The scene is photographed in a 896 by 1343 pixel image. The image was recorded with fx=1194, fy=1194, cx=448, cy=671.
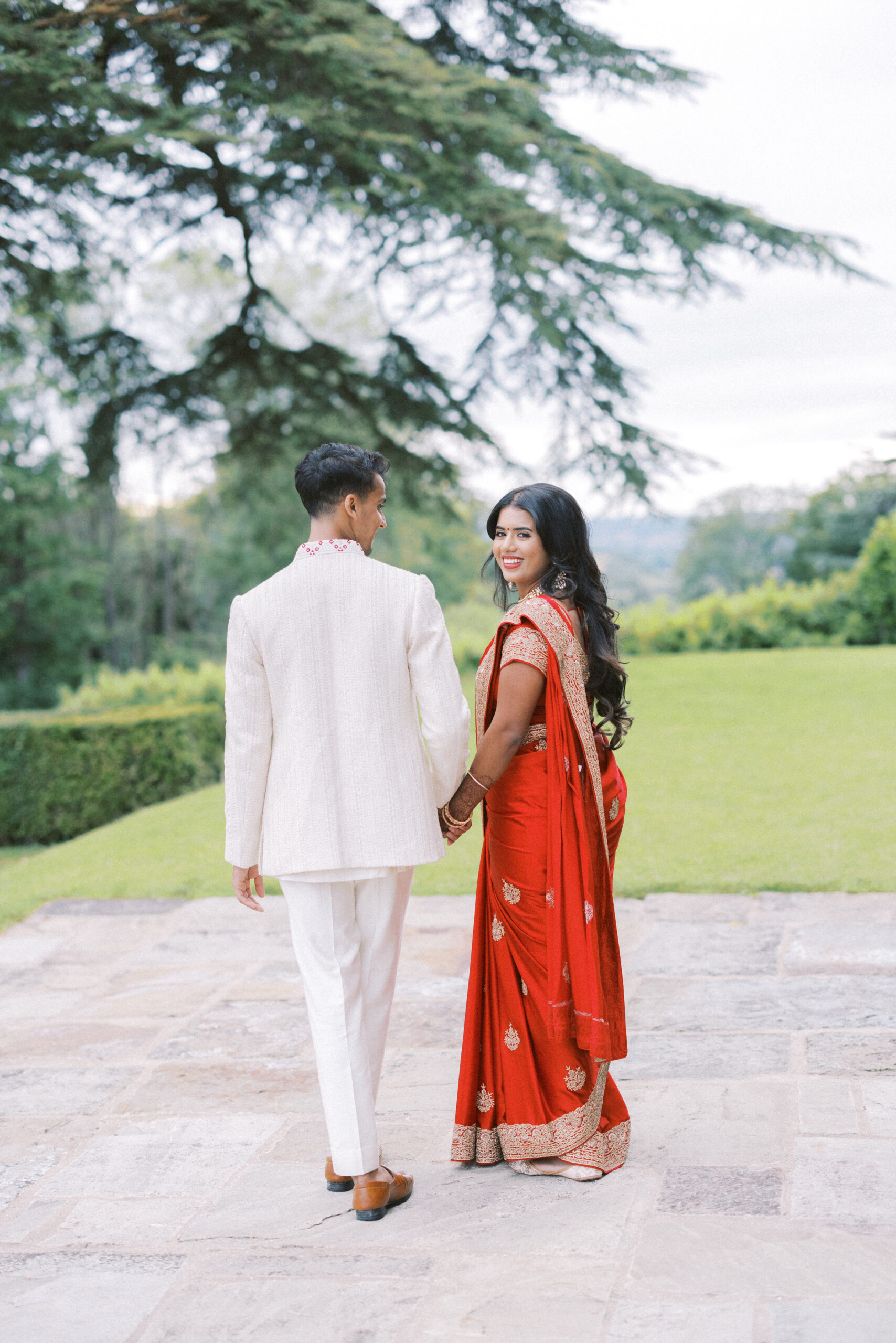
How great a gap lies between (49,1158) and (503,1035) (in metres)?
1.33

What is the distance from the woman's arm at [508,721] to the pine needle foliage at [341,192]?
263 inches

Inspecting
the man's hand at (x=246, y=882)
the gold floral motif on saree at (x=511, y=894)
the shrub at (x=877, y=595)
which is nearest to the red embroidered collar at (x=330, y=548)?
the man's hand at (x=246, y=882)

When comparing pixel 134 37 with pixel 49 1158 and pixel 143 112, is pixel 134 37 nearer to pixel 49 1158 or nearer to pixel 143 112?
pixel 143 112

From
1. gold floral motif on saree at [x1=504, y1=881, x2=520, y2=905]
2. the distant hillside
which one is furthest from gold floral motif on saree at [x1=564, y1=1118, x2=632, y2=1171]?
the distant hillside

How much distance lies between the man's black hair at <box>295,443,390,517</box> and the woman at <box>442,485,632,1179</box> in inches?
16.3

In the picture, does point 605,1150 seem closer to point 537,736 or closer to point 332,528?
point 537,736

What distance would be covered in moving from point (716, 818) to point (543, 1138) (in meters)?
4.73

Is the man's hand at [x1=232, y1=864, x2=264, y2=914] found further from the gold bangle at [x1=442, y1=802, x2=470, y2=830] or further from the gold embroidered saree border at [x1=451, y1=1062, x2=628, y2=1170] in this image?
the gold embroidered saree border at [x1=451, y1=1062, x2=628, y2=1170]

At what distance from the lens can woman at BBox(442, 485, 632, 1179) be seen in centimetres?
285

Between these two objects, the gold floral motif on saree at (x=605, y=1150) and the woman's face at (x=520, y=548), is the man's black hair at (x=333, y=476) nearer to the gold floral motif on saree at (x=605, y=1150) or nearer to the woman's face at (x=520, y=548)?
the woman's face at (x=520, y=548)

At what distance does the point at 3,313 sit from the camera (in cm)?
1068

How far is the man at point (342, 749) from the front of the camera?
269 centimetres

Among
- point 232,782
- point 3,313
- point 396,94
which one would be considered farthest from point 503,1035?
point 3,313

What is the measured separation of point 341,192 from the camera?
916 centimetres
